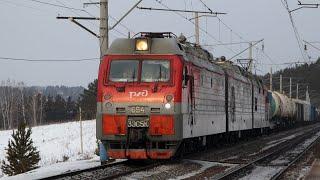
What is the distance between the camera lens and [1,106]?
416ft


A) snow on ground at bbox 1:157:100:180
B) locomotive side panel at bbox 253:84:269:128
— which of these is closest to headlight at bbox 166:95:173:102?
snow on ground at bbox 1:157:100:180

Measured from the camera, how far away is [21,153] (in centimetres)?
2856

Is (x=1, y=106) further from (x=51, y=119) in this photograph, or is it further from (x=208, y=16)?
(x=208, y=16)

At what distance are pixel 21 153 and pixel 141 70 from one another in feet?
45.6

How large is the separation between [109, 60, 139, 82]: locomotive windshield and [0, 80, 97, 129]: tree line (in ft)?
304

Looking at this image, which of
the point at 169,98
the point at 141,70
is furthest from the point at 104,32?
the point at 169,98

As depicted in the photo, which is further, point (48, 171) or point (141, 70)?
point (141, 70)

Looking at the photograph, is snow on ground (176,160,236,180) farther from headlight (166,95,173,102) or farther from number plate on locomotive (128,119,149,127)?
headlight (166,95,173,102)

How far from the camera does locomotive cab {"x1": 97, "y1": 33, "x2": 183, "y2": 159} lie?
52.9ft

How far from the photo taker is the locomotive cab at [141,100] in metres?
16.1

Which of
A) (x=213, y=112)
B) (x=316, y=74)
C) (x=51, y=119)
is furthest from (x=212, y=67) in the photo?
(x=51, y=119)

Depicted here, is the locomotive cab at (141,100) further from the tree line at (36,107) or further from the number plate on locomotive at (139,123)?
the tree line at (36,107)

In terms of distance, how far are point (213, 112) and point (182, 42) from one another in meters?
3.48

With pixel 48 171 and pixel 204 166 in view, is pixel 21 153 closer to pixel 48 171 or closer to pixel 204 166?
pixel 48 171
